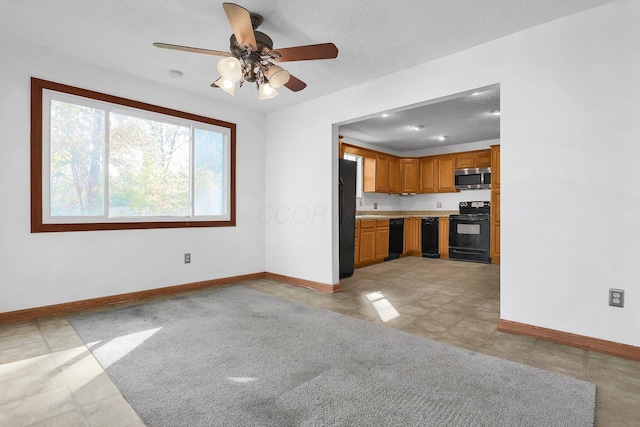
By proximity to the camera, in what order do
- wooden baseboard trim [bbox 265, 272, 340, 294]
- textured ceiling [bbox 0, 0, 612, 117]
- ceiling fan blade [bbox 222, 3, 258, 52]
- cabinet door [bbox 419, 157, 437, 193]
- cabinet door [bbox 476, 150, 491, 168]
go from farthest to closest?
cabinet door [bbox 419, 157, 437, 193], cabinet door [bbox 476, 150, 491, 168], wooden baseboard trim [bbox 265, 272, 340, 294], textured ceiling [bbox 0, 0, 612, 117], ceiling fan blade [bbox 222, 3, 258, 52]

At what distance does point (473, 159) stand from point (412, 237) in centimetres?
213

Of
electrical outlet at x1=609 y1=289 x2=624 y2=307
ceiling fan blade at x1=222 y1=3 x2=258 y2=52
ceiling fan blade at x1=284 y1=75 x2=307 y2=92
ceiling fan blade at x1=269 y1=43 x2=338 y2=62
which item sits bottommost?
electrical outlet at x1=609 y1=289 x2=624 y2=307

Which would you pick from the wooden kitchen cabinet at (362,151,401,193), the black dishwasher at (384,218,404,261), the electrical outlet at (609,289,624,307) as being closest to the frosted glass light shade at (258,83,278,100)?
the electrical outlet at (609,289,624,307)

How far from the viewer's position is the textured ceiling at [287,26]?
240cm

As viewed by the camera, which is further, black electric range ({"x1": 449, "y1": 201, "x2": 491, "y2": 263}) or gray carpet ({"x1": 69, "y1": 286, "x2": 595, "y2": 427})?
black electric range ({"x1": 449, "y1": 201, "x2": 491, "y2": 263})

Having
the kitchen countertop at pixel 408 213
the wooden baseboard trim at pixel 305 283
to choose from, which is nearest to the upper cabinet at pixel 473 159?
the kitchen countertop at pixel 408 213

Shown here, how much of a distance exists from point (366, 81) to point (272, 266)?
2.95 m

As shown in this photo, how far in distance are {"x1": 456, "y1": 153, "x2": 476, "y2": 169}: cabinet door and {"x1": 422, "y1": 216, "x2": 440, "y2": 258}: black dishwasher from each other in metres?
1.25

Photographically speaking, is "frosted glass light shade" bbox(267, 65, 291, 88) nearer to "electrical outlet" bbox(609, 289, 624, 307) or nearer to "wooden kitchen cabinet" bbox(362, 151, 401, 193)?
"electrical outlet" bbox(609, 289, 624, 307)

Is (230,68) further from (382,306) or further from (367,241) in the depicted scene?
(367,241)

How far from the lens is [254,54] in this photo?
2422mm

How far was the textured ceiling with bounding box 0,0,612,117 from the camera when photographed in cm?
240

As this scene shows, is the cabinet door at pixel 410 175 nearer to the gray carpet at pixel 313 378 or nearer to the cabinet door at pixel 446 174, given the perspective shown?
the cabinet door at pixel 446 174

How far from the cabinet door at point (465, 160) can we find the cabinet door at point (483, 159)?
0.09m
